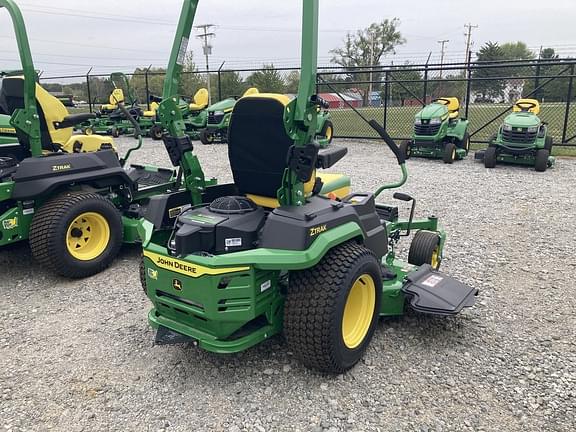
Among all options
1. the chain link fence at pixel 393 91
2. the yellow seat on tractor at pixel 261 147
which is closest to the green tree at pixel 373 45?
the chain link fence at pixel 393 91

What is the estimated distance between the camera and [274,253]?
2725 mm

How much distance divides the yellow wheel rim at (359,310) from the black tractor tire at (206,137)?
1116 cm

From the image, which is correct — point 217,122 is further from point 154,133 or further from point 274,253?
point 274,253

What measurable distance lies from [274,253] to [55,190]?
9.13 feet

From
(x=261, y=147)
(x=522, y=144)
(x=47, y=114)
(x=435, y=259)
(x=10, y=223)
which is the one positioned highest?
(x=47, y=114)

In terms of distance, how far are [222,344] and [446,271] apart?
2.57m

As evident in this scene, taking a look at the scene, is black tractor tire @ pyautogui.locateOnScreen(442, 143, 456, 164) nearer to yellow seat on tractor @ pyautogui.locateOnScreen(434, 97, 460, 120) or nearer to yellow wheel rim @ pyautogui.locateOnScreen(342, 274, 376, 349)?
yellow seat on tractor @ pyautogui.locateOnScreen(434, 97, 460, 120)

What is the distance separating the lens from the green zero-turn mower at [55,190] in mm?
4359

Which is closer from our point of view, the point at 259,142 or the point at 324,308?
the point at 324,308

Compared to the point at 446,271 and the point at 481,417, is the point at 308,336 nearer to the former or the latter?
the point at 481,417

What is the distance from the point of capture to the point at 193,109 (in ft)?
48.5

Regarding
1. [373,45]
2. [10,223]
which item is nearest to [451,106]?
[10,223]

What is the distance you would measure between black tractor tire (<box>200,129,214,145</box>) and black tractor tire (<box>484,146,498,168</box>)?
7340 millimetres

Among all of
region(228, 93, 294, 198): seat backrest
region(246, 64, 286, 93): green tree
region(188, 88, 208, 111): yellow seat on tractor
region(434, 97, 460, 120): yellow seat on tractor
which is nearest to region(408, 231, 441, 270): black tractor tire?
region(228, 93, 294, 198): seat backrest
